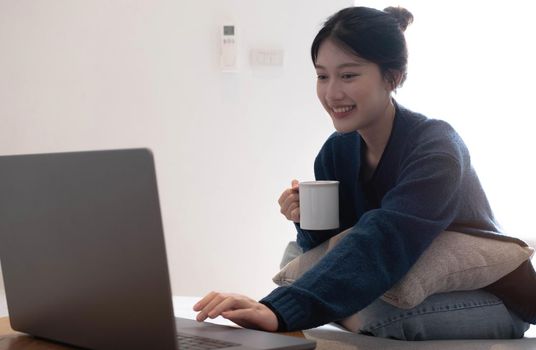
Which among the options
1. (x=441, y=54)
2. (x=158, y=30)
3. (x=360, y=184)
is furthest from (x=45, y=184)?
(x=441, y=54)

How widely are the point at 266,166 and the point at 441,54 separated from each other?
981 millimetres

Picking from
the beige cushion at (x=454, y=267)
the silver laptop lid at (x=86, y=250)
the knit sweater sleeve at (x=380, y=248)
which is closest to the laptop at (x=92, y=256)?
the silver laptop lid at (x=86, y=250)

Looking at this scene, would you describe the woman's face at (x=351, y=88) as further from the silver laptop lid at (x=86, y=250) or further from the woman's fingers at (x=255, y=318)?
the silver laptop lid at (x=86, y=250)

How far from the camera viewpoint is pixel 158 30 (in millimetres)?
3598

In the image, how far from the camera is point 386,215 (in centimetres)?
131

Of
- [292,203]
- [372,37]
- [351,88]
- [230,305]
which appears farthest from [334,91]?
[230,305]

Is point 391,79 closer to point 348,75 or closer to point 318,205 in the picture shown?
point 348,75

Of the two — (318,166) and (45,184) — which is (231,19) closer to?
(318,166)

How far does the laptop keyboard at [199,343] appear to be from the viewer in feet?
3.17

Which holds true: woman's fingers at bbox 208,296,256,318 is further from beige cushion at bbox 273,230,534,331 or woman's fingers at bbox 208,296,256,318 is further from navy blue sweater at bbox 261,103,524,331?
beige cushion at bbox 273,230,534,331

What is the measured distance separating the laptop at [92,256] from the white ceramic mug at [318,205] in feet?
1.44

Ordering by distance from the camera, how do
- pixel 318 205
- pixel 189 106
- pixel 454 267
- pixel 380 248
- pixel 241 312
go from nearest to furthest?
pixel 241 312, pixel 380 248, pixel 454 267, pixel 318 205, pixel 189 106

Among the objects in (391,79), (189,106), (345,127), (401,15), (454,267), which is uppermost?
(401,15)

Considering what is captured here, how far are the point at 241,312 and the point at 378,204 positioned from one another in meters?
0.67
